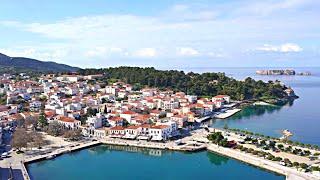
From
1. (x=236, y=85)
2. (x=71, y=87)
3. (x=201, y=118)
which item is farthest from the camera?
(x=236, y=85)

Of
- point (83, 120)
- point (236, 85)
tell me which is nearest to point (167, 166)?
point (83, 120)

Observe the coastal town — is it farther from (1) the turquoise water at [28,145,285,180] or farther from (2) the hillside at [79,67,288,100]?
(2) the hillside at [79,67,288,100]

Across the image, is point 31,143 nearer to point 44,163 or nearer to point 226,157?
point 44,163

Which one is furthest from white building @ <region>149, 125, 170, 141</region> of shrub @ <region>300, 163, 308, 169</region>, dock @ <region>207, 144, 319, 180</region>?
shrub @ <region>300, 163, 308, 169</region>

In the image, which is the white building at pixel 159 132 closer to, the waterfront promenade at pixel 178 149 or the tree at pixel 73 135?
the waterfront promenade at pixel 178 149

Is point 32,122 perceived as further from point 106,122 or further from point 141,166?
point 141,166

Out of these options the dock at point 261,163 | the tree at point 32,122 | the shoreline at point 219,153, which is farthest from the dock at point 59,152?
the dock at point 261,163

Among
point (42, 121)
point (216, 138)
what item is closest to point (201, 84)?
point (42, 121)
